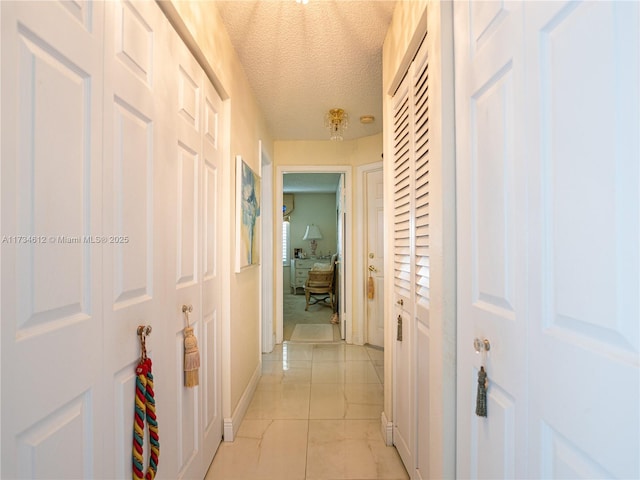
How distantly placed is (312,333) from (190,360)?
348 cm

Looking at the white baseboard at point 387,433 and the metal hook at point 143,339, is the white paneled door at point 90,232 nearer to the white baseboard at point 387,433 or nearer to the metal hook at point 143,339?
the metal hook at point 143,339

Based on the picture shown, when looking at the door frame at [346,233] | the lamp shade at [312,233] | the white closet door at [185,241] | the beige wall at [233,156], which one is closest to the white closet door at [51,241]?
the white closet door at [185,241]

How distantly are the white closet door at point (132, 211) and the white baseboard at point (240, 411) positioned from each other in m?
0.85

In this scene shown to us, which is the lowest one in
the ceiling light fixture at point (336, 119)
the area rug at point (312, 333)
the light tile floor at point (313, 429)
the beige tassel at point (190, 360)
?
the area rug at point (312, 333)

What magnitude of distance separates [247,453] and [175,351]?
0.98 metres

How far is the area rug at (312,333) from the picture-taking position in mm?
4629

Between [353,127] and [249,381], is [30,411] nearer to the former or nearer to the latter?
[249,381]

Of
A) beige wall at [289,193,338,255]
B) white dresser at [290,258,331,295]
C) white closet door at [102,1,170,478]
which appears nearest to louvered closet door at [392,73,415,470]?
white closet door at [102,1,170,478]

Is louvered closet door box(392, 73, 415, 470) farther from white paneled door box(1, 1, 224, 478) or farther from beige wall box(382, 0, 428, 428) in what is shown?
white paneled door box(1, 1, 224, 478)

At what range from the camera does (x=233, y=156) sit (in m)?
2.37

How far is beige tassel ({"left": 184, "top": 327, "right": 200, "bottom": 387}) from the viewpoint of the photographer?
1.55 m

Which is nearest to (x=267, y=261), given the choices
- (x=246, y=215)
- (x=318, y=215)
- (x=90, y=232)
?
(x=246, y=215)

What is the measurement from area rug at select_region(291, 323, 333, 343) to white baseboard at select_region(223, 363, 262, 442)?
4.84 ft

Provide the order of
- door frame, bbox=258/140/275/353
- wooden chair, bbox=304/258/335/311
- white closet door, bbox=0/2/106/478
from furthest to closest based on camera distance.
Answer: wooden chair, bbox=304/258/335/311 < door frame, bbox=258/140/275/353 < white closet door, bbox=0/2/106/478
